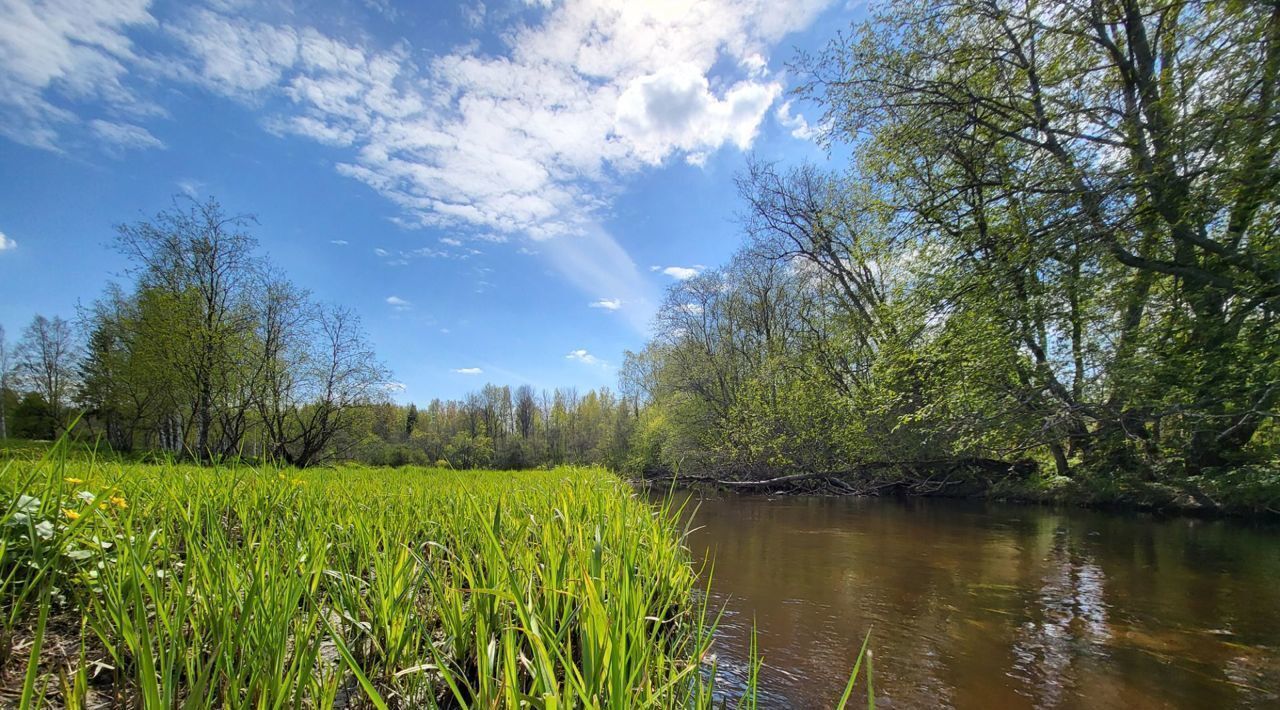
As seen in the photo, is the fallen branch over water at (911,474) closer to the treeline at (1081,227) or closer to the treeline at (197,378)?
the treeline at (1081,227)

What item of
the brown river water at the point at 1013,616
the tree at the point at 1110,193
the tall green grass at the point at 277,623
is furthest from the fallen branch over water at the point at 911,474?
the tall green grass at the point at 277,623

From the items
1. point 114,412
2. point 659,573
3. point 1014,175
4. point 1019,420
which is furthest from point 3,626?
point 114,412

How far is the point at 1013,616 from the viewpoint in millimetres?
4914

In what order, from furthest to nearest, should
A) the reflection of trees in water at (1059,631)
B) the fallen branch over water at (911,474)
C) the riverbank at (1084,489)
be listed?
1. the fallen branch over water at (911,474)
2. the riverbank at (1084,489)
3. the reflection of trees in water at (1059,631)

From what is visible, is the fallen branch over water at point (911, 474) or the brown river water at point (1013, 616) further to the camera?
the fallen branch over water at point (911, 474)

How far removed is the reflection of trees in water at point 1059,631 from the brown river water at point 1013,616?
19 millimetres

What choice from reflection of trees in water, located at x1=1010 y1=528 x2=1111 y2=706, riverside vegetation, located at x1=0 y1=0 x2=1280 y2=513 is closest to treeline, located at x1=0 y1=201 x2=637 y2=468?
riverside vegetation, located at x1=0 y1=0 x2=1280 y2=513

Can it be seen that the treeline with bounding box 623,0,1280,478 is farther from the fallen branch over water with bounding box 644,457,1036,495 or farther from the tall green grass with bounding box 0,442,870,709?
the tall green grass with bounding box 0,442,870,709

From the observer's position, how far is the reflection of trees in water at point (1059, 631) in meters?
3.64

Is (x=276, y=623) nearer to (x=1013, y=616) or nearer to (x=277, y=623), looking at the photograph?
(x=277, y=623)

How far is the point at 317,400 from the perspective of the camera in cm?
2491

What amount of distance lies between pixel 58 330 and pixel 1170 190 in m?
60.0

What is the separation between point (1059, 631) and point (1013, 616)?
44 cm

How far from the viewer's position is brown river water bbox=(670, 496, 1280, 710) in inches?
139
